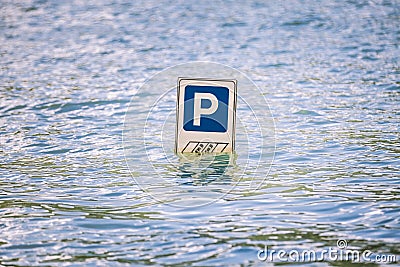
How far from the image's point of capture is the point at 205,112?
5.03 meters

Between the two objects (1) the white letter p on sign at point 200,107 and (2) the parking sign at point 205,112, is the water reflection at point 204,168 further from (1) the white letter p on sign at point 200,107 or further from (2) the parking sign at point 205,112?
(1) the white letter p on sign at point 200,107

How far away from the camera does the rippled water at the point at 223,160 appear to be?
398 cm

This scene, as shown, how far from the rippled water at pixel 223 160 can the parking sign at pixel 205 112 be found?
267mm

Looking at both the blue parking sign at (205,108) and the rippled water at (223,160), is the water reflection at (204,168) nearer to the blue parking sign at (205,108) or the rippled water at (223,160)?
the rippled water at (223,160)

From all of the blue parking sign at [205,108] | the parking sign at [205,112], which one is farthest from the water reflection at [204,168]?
the blue parking sign at [205,108]

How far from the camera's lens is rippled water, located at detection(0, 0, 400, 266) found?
398 cm

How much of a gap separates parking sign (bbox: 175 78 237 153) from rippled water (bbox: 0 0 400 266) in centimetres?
27

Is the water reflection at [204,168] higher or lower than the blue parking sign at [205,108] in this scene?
lower

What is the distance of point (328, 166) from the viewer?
5.34 m

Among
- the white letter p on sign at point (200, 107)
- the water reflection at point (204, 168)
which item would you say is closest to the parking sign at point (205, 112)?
the white letter p on sign at point (200, 107)

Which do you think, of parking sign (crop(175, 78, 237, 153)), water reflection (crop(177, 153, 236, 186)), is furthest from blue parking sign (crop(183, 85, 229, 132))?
water reflection (crop(177, 153, 236, 186))

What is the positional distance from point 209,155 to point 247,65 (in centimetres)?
418

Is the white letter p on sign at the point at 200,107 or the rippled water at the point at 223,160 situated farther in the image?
the white letter p on sign at the point at 200,107

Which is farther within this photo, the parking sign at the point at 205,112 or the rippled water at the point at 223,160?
the parking sign at the point at 205,112
